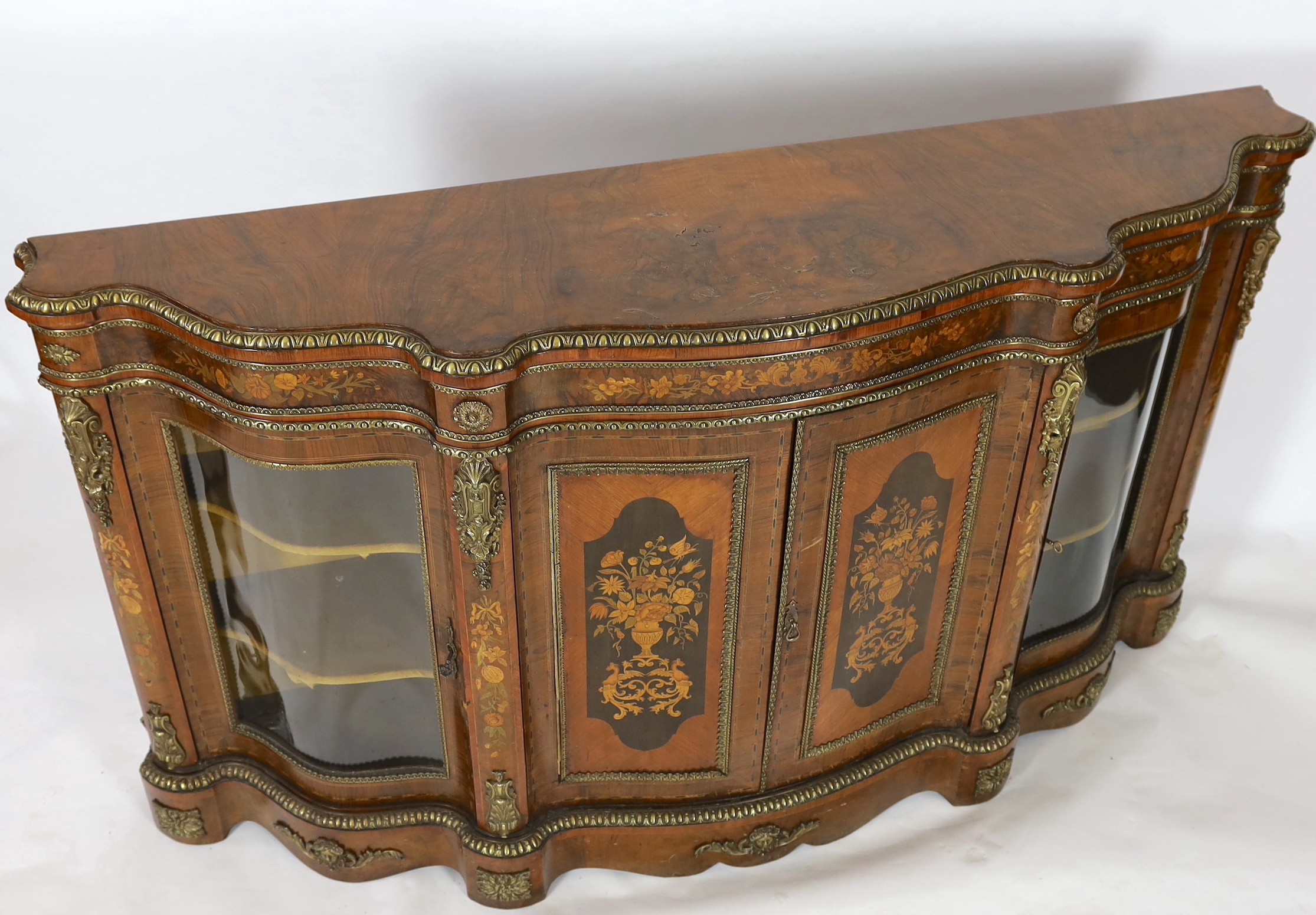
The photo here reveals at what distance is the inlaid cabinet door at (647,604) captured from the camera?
222 centimetres

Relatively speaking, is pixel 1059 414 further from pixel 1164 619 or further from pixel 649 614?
pixel 1164 619

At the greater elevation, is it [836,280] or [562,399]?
[836,280]

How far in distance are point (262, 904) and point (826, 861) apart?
3.84 ft

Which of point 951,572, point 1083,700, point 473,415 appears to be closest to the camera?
point 473,415

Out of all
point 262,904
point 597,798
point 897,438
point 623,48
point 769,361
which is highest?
point 623,48

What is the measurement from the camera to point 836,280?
2191mm

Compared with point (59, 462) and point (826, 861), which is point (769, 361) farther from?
point (59, 462)

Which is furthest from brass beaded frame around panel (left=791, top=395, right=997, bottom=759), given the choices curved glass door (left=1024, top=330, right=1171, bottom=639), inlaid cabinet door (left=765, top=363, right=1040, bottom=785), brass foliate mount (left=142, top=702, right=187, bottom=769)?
brass foliate mount (left=142, top=702, right=187, bottom=769)

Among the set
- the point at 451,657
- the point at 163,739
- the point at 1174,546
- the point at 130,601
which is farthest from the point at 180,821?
the point at 1174,546

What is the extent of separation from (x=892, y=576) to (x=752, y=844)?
0.66m

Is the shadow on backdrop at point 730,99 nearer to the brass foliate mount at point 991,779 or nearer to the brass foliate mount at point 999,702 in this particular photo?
the brass foliate mount at point 999,702

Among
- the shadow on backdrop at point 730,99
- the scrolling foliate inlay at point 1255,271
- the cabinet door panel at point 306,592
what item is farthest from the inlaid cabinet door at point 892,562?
the shadow on backdrop at point 730,99

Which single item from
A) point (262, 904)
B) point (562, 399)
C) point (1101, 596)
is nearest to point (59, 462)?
point (262, 904)

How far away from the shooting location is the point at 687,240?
7.68 ft
